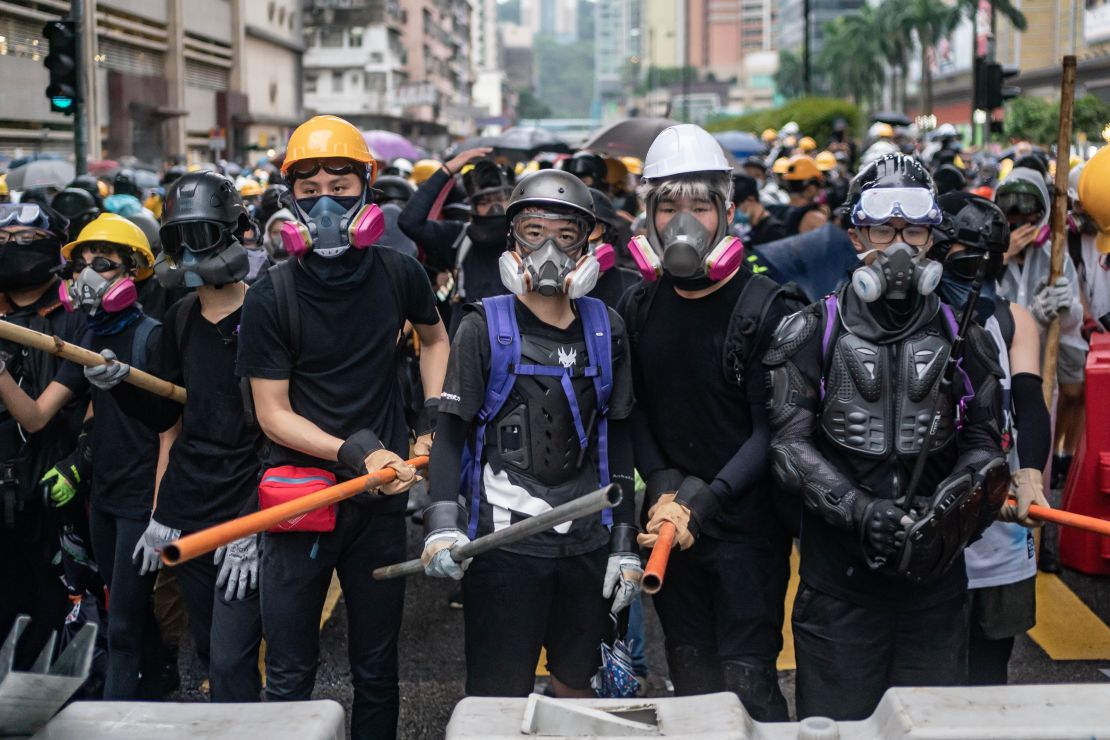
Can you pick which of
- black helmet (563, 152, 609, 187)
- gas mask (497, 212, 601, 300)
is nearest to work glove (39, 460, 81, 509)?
gas mask (497, 212, 601, 300)

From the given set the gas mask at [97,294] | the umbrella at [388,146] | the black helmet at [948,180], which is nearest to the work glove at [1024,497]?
the gas mask at [97,294]

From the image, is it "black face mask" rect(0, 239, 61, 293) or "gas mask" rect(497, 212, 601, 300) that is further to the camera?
"black face mask" rect(0, 239, 61, 293)

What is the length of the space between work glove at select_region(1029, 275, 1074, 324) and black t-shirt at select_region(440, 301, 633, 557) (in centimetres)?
243

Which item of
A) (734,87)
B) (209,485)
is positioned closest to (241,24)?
(209,485)

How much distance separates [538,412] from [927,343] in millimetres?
1153

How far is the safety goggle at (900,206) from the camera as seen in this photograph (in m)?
3.90

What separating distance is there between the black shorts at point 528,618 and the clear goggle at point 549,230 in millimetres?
945

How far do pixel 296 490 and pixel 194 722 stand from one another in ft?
4.68

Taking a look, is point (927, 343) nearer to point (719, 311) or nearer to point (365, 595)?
point (719, 311)

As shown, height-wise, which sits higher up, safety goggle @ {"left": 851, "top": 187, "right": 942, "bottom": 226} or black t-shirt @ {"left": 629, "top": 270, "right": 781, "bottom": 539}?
safety goggle @ {"left": 851, "top": 187, "right": 942, "bottom": 226}

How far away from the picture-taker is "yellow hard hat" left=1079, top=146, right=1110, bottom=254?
5.12 meters

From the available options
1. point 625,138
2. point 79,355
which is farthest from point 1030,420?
point 625,138

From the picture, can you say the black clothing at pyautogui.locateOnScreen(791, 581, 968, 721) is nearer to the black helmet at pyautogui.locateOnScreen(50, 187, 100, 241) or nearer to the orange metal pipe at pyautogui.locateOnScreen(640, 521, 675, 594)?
the orange metal pipe at pyautogui.locateOnScreen(640, 521, 675, 594)

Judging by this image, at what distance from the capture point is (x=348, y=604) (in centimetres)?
434
